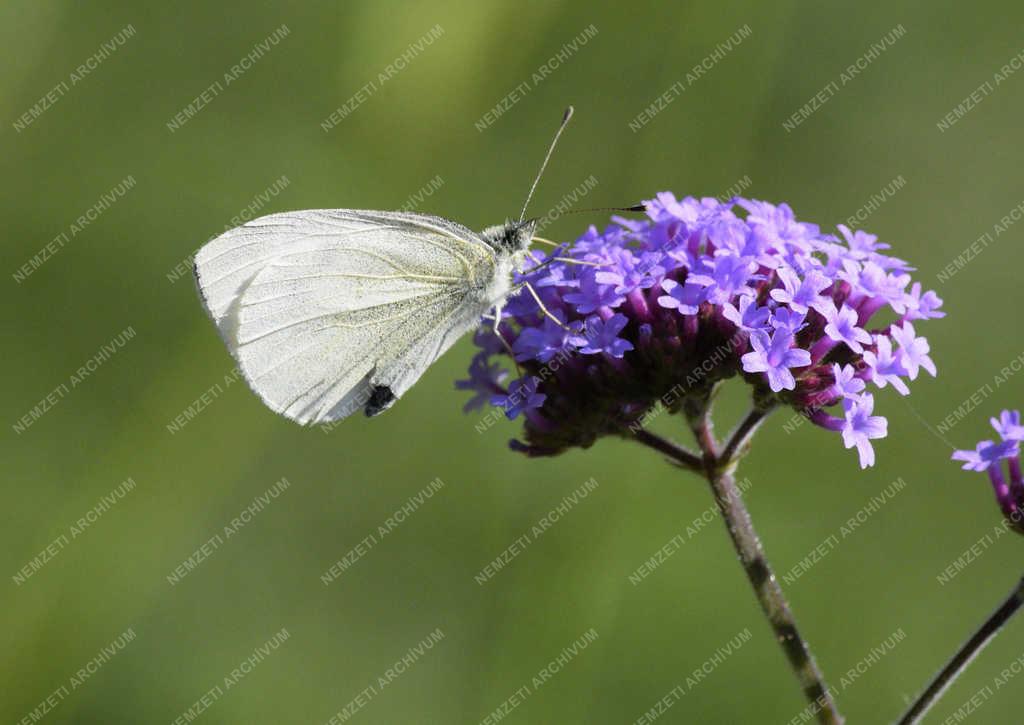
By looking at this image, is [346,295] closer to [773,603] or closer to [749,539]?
[749,539]

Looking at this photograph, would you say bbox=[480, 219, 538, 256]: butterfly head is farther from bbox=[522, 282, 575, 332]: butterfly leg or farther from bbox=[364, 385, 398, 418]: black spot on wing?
bbox=[364, 385, 398, 418]: black spot on wing

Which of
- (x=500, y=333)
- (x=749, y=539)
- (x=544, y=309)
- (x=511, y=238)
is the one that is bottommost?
(x=749, y=539)

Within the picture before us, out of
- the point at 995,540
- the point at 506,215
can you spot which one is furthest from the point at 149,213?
the point at 995,540

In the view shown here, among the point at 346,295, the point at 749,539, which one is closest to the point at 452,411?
the point at 346,295

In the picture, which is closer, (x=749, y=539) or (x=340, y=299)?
(x=749, y=539)

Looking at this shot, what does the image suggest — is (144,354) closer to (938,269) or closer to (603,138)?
(603,138)

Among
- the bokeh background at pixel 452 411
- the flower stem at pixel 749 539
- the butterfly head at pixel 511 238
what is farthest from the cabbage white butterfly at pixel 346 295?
the bokeh background at pixel 452 411

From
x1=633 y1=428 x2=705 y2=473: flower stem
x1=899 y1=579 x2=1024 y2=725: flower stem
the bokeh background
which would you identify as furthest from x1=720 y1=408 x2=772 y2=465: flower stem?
the bokeh background

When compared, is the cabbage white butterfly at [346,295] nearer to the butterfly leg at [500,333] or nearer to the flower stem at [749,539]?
the butterfly leg at [500,333]
